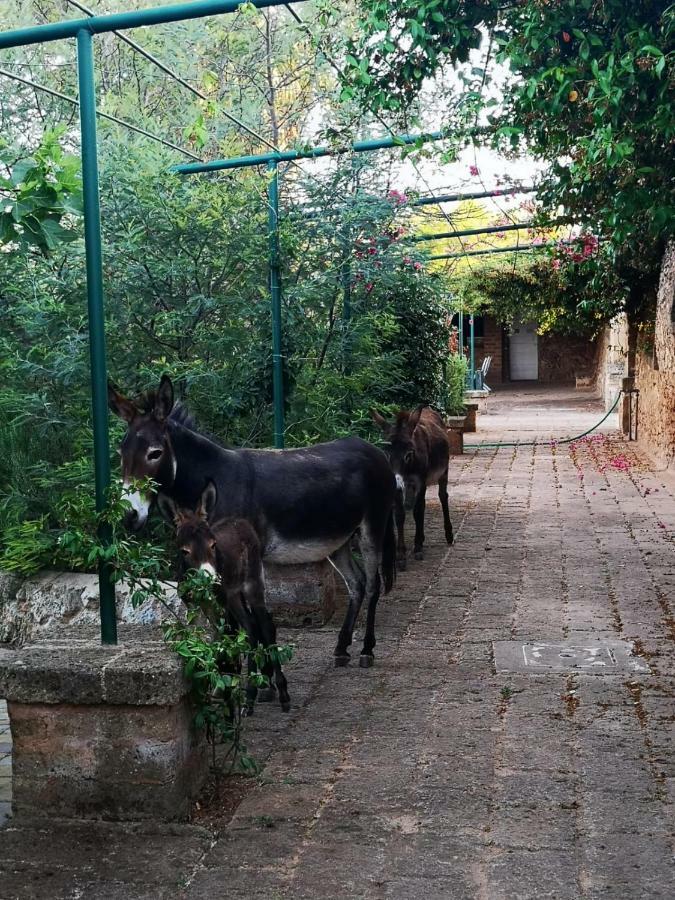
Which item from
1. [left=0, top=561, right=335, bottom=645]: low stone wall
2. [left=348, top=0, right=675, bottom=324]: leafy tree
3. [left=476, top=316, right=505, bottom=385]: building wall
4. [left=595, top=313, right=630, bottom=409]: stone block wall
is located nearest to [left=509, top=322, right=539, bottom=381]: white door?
[left=476, top=316, right=505, bottom=385]: building wall

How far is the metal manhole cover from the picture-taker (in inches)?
230

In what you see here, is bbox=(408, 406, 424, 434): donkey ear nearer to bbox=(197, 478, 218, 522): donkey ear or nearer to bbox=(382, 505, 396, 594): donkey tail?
bbox=(382, 505, 396, 594): donkey tail

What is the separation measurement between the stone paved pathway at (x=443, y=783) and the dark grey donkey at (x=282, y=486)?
69 cm

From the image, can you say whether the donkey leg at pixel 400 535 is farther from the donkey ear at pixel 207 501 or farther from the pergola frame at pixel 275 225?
the donkey ear at pixel 207 501

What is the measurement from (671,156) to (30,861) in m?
5.95

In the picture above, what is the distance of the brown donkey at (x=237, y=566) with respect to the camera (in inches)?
184

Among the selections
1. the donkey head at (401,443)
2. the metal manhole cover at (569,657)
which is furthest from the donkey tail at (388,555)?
the donkey head at (401,443)

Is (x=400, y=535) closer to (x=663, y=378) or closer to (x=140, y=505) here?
(x=140, y=505)

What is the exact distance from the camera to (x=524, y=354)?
3934 cm

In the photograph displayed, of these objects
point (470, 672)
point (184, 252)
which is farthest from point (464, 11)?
point (470, 672)

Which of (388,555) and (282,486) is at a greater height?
(282,486)

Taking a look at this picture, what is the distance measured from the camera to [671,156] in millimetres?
7027

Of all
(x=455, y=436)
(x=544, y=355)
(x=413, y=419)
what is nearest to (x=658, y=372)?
(x=455, y=436)

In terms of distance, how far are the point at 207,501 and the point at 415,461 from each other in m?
4.46
